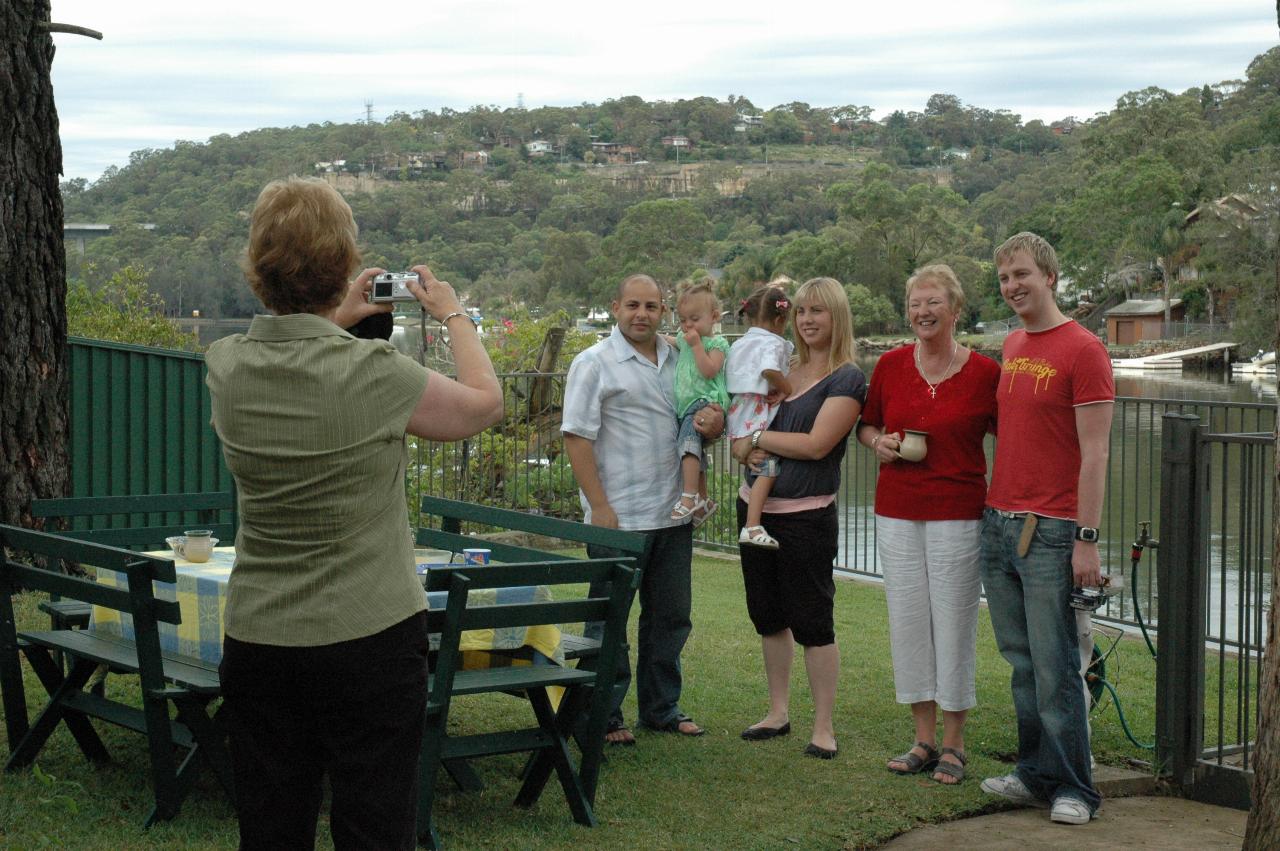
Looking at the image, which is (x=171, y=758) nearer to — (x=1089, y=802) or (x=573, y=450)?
(x=573, y=450)

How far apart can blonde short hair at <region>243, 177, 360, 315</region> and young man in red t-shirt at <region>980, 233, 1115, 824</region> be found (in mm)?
2791

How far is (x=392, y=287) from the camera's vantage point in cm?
336

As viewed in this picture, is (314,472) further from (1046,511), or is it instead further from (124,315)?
(124,315)

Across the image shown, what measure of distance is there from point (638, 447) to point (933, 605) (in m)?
1.32

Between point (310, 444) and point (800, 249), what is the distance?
308ft

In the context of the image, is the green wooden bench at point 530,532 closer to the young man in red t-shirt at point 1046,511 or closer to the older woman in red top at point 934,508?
the older woman in red top at point 934,508

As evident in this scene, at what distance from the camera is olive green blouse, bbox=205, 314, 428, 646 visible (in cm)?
277

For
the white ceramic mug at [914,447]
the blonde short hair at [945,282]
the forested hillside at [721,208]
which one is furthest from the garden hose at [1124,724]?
the forested hillside at [721,208]

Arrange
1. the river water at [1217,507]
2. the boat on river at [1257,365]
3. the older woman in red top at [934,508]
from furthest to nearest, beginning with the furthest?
the boat on river at [1257,365] → the river water at [1217,507] → the older woman in red top at [934,508]

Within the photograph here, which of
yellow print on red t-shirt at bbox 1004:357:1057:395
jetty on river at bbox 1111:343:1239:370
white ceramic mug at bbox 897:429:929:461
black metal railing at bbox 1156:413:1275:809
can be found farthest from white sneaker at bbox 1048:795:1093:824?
jetty on river at bbox 1111:343:1239:370

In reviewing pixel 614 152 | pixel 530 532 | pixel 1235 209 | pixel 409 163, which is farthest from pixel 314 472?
pixel 614 152

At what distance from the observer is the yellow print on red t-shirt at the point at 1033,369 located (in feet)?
15.8

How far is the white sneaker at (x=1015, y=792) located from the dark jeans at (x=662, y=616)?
1356 mm

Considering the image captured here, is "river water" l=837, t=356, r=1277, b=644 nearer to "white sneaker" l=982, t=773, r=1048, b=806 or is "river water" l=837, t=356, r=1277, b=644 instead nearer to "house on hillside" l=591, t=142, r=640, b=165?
"white sneaker" l=982, t=773, r=1048, b=806
